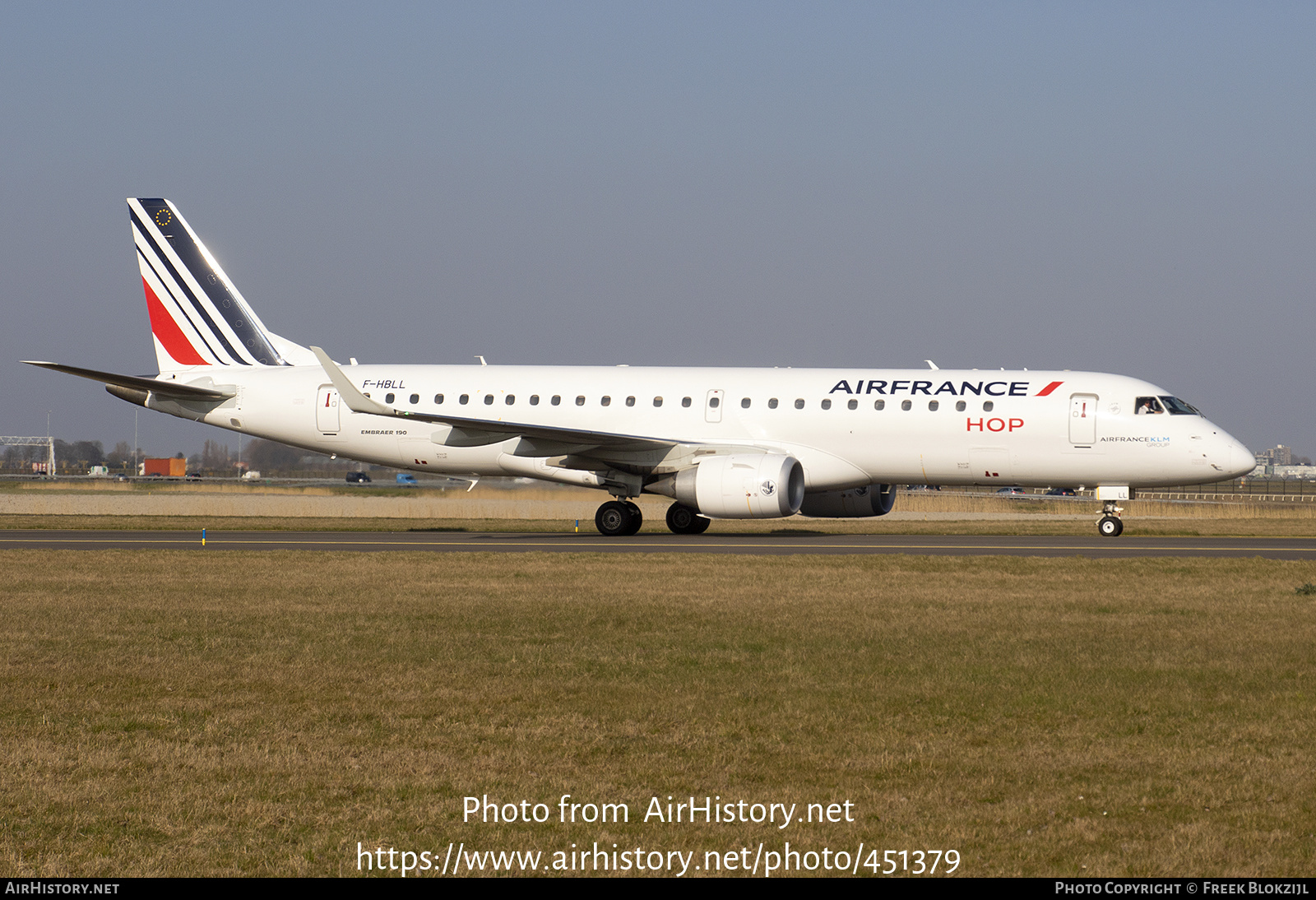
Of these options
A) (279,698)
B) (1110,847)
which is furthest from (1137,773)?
(279,698)

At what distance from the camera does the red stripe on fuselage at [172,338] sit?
106 ft

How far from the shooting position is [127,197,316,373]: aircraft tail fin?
106 feet

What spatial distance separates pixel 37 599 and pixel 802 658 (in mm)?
9360

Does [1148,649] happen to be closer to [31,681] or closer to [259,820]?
[259,820]

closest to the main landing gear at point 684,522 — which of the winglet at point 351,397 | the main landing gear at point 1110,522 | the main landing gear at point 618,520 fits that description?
the main landing gear at point 618,520

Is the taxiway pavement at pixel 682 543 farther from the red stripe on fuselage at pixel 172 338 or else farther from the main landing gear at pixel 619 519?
the red stripe on fuselage at pixel 172 338

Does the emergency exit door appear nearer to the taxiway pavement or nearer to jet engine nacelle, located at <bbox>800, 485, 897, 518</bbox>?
the taxiway pavement

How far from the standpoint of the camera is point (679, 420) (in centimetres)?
2852

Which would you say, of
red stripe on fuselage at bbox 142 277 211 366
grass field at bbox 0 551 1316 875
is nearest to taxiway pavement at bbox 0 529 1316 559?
red stripe on fuselage at bbox 142 277 211 366

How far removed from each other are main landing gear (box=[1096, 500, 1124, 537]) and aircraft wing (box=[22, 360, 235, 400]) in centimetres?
2081

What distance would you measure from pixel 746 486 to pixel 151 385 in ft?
47.6

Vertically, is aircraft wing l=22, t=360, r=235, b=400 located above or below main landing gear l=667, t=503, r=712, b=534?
above

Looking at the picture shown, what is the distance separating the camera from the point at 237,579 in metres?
17.5

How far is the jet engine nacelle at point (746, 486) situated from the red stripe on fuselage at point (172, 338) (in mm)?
14245
